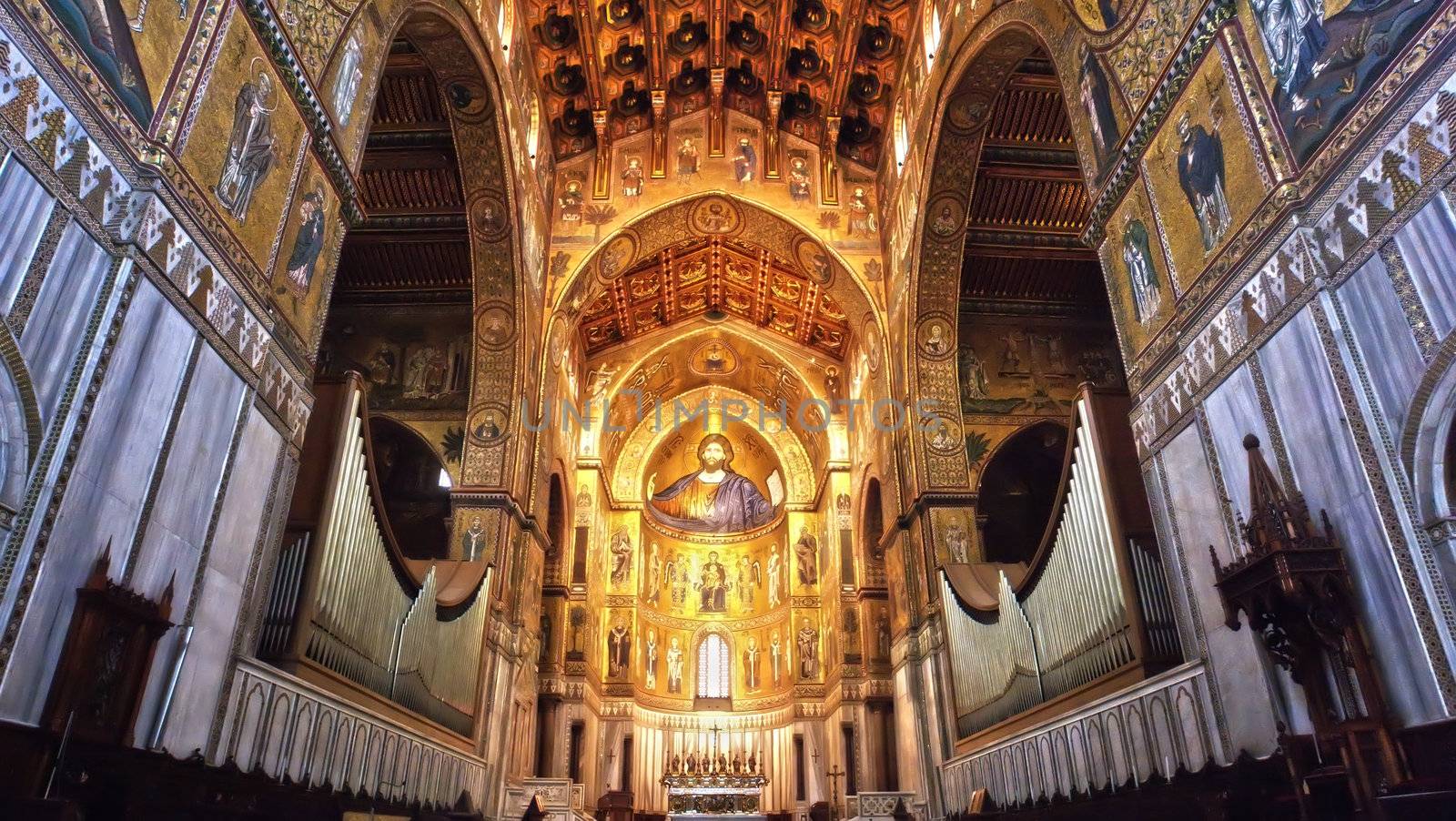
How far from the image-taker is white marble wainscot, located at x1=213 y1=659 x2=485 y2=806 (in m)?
6.82

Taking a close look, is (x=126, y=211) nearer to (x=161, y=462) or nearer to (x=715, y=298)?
(x=161, y=462)

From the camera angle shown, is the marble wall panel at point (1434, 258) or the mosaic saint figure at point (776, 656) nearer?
the marble wall panel at point (1434, 258)

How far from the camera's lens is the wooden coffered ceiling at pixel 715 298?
21.8 meters

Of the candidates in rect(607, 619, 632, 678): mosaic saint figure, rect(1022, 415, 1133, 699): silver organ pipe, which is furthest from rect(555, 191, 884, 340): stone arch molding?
rect(607, 619, 632, 678): mosaic saint figure

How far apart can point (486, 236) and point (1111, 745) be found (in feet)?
40.3

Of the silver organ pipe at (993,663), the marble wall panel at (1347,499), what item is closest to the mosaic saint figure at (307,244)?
the marble wall panel at (1347,499)

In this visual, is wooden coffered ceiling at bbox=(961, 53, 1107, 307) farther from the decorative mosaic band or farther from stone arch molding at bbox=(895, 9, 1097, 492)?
the decorative mosaic band

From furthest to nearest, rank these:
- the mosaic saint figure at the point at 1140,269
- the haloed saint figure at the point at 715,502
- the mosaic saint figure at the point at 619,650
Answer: the haloed saint figure at the point at 715,502, the mosaic saint figure at the point at 619,650, the mosaic saint figure at the point at 1140,269

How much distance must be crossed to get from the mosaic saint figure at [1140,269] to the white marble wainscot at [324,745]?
786 cm

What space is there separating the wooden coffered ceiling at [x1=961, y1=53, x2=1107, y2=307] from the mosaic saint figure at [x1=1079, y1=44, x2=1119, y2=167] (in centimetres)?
561

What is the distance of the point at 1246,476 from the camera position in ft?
19.6

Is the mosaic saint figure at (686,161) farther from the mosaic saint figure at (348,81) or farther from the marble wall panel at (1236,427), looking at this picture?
the marble wall panel at (1236,427)

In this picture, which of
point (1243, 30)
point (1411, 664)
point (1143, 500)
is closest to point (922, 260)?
point (1143, 500)

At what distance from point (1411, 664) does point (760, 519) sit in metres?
24.9
